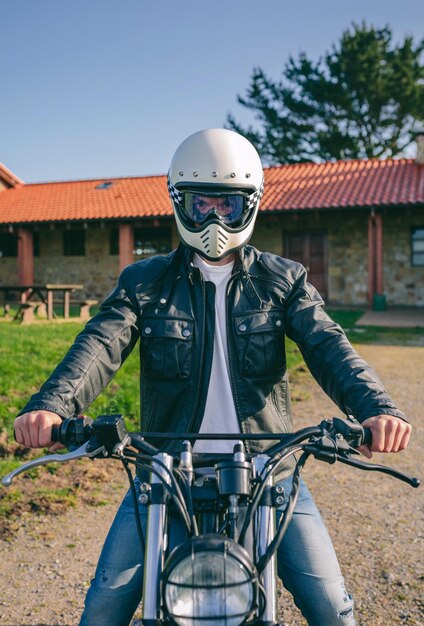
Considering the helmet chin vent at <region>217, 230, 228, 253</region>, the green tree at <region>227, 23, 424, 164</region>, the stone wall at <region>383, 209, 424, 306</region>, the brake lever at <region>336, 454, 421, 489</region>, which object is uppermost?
the green tree at <region>227, 23, 424, 164</region>

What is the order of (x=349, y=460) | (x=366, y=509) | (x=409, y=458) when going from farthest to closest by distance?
(x=409, y=458) → (x=366, y=509) → (x=349, y=460)

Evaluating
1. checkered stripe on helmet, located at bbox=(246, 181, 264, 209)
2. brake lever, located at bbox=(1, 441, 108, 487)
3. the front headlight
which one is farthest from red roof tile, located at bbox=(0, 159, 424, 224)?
the front headlight

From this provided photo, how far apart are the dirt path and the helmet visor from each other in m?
2.05

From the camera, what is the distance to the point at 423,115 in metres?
36.7

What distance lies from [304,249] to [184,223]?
21.0 meters

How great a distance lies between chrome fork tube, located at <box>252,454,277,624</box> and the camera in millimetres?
1383

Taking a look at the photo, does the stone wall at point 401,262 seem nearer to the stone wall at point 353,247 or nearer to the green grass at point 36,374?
the stone wall at point 353,247

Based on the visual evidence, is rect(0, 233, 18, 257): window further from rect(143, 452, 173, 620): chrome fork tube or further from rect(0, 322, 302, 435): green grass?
rect(143, 452, 173, 620): chrome fork tube

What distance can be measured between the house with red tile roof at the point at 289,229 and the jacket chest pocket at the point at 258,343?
61.6ft

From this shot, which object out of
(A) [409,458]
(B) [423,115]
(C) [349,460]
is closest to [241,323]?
(C) [349,460]

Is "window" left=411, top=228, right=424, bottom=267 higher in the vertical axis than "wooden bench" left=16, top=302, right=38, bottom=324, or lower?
higher

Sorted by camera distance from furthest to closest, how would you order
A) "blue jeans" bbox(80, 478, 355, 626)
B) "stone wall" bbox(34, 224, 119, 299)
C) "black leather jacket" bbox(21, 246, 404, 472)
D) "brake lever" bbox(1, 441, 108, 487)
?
"stone wall" bbox(34, 224, 119, 299), "black leather jacket" bbox(21, 246, 404, 472), "blue jeans" bbox(80, 478, 355, 626), "brake lever" bbox(1, 441, 108, 487)

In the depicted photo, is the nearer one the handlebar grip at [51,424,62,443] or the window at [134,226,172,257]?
the handlebar grip at [51,424,62,443]

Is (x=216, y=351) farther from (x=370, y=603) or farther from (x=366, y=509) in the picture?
(x=366, y=509)
